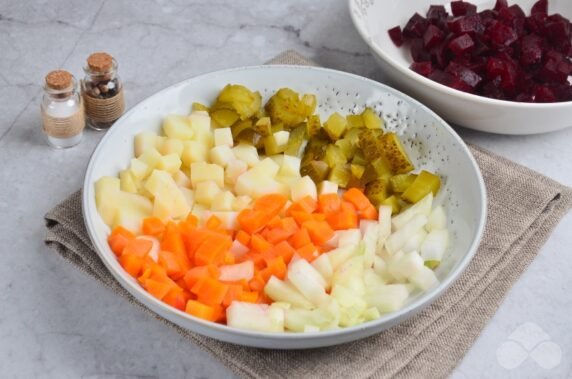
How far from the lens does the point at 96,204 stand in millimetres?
1627

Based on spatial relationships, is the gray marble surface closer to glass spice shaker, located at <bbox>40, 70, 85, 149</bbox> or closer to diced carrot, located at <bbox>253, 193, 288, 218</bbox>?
glass spice shaker, located at <bbox>40, 70, 85, 149</bbox>

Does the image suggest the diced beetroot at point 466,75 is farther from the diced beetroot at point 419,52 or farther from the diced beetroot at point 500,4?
the diced beetroot at point 500,4

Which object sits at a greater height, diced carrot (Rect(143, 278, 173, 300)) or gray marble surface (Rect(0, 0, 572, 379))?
diced carrot (Rect(143, 278, 173, 300))

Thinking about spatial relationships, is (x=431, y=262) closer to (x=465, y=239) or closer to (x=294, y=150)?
(x=465, y=239)

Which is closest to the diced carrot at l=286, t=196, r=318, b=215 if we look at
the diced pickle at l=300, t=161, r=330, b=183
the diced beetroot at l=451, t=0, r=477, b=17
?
the diced pickle at l=300, t=161, r=330, b=183

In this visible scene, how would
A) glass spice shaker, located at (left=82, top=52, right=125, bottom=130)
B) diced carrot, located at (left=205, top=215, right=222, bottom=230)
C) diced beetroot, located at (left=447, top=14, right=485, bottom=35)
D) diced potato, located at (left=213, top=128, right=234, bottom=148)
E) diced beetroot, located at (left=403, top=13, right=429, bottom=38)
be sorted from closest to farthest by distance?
1. diced carrot, located at (left=205, top=215, right=222, bottom=230)
2. diced potato, located at (left=213, top=128, right=234, bottom=148)
3. glass spice shaker, located at (left=82, top=52, right=125, bottom=130)
4. diced beetroot, located at (left=447, top=14, right=485, bottom=35)
5. diced beetroot, located at (left=403, top=13, right=429, bottom=38)

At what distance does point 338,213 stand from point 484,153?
478 mm

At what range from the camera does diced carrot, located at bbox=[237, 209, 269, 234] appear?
1.60 m

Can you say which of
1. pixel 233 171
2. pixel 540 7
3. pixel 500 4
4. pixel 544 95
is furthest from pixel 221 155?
pixel 540 7

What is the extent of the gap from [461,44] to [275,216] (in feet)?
2.27

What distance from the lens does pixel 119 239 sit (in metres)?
1.54

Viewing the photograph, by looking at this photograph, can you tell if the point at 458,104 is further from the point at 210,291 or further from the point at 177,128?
the point at 210,291

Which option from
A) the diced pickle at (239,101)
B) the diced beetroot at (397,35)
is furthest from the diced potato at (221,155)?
the diced beetroot at (397,35)

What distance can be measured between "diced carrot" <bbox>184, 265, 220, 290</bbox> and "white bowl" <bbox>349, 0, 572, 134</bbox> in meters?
0.73
